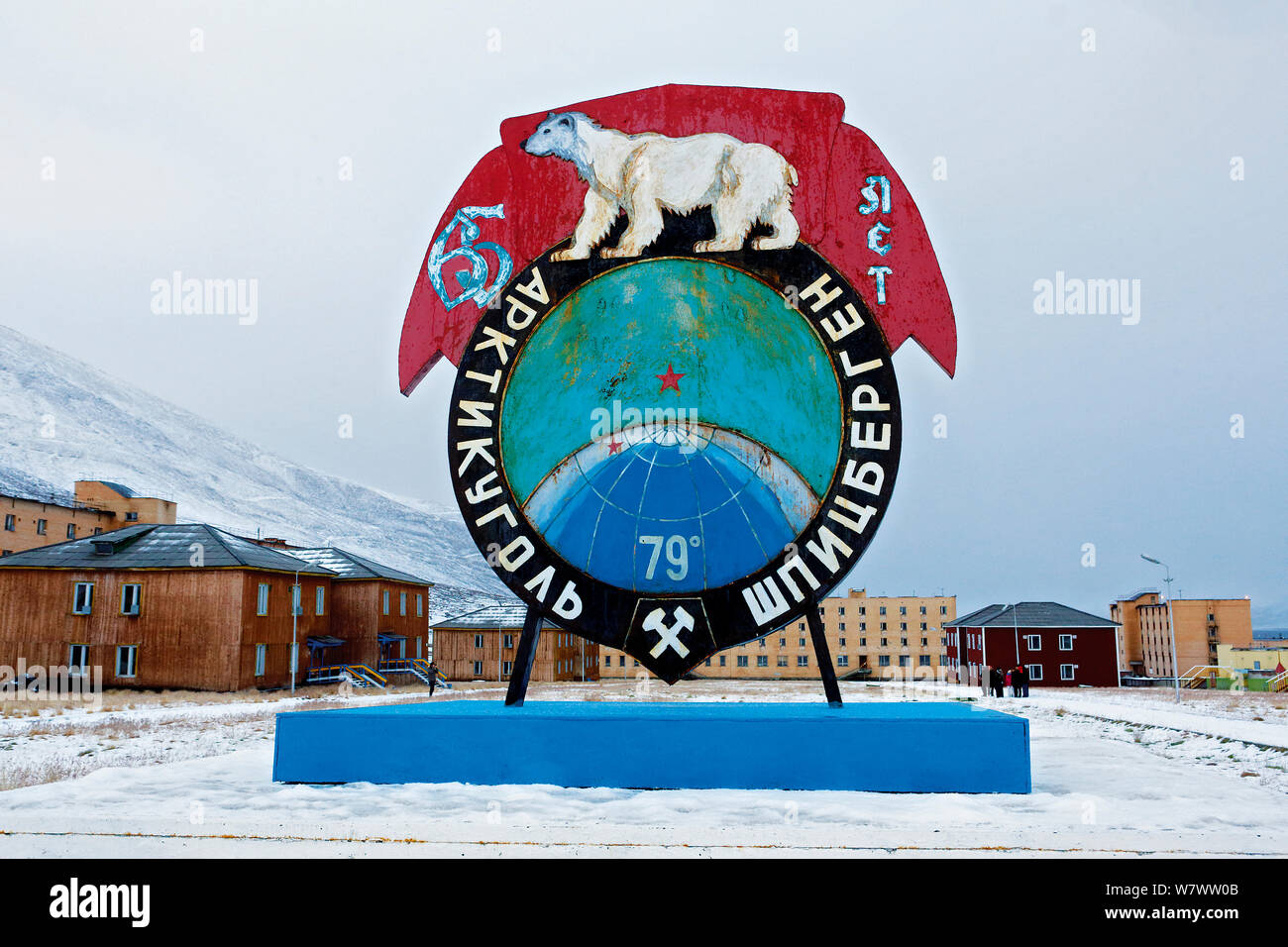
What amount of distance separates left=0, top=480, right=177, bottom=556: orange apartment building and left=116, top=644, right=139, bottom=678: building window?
29.5 metres

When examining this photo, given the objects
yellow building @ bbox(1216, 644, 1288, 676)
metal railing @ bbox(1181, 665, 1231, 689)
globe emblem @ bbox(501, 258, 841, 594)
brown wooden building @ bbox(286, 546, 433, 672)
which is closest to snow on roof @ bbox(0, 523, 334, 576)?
brown wooden building @ bbox(286, 546, 433, 672)

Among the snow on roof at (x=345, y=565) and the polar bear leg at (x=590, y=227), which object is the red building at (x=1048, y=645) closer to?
the snow on roof at (x=345, y=565)

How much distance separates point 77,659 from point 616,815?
4068 cm

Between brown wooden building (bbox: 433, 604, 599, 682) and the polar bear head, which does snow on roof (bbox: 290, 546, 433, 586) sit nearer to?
brown wooden building (bbox: 433, 604, 599, 682)

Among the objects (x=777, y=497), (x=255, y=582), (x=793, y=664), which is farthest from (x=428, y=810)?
(x=793, y=664)

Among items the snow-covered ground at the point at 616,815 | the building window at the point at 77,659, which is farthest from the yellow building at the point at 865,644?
the snow-covered ground at the point at 616,815

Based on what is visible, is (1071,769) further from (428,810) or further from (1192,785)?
(428,810)

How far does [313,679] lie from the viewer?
47.8 meters

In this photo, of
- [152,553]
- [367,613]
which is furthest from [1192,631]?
[152,553]

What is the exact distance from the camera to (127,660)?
4138cm

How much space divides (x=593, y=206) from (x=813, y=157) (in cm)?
323

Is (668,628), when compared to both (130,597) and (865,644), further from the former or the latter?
(865,644)

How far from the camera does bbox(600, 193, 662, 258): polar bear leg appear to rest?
43.9ft

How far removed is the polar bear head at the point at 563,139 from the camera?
1374cm
